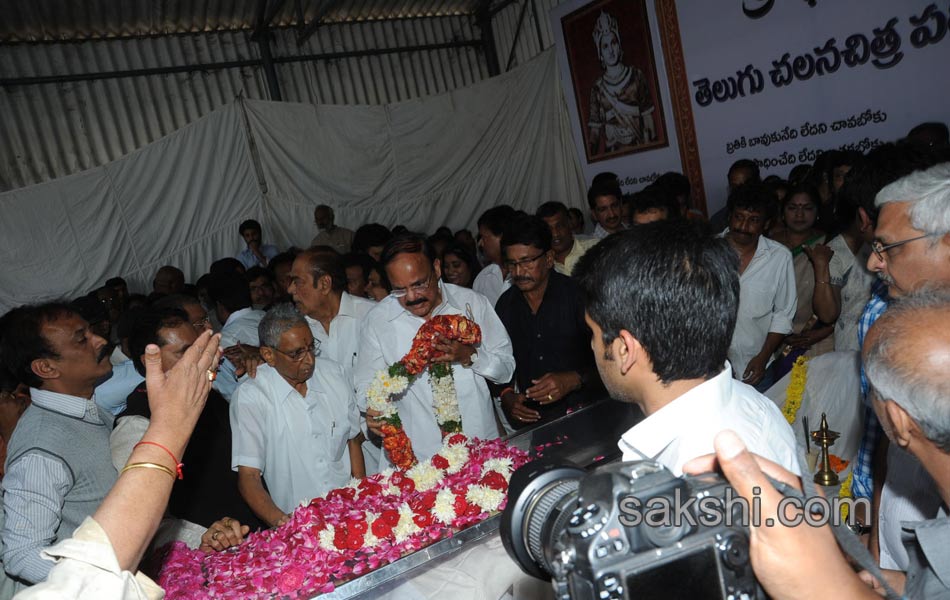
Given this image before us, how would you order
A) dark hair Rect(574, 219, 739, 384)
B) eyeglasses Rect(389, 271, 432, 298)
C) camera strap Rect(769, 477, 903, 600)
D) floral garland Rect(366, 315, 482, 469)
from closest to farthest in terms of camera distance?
camera strap Rect(769, 477, 903, 600)
dark hair Rect(574, 219, 739, 384)
floral garland Rect(366, 315, 482, 469)
eyeglasses Rect(389, 271, 432, 298)

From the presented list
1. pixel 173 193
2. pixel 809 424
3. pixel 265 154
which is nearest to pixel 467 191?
pixel 265 154

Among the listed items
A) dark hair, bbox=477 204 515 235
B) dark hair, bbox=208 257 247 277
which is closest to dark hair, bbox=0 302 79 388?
dark hair, bbox=477 204 515 235

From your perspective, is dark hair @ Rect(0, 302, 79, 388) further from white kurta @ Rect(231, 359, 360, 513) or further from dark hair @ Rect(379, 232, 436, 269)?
dark hair @ Rect(379, 232, 436, 269)

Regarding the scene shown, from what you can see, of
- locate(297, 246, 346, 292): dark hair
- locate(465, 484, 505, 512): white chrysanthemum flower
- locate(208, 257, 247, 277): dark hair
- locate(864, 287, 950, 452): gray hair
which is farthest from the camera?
locate(208, 257, 247, 277): dark hair

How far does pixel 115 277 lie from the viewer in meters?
7.99

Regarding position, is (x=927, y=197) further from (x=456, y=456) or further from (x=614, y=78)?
(x=614, y=78)

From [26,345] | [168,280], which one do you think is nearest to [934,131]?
[26,345]

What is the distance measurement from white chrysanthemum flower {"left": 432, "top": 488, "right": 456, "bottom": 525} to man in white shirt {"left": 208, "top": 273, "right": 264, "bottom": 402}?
1534 mm

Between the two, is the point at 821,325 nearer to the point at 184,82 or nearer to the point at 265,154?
the point at 265,154

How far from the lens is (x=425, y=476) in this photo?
9.18ft

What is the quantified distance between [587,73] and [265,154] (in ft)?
16.2

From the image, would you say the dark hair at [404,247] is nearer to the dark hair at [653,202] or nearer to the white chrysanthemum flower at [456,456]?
the white chrysanthemum flower at [456,456]

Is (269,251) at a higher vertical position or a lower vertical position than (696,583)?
higher

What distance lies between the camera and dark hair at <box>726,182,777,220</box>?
4.02 m
